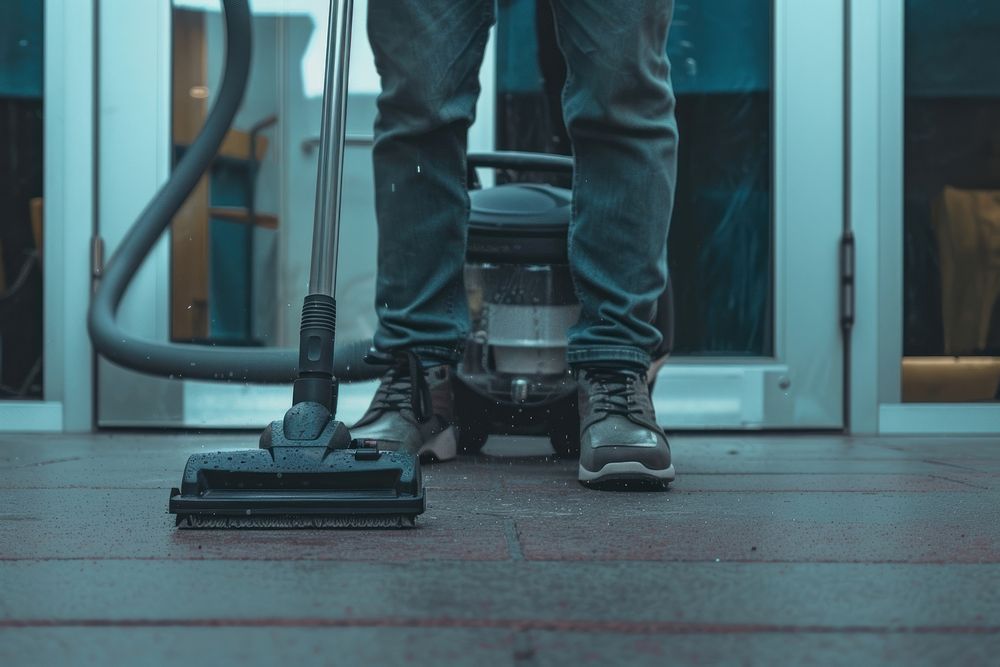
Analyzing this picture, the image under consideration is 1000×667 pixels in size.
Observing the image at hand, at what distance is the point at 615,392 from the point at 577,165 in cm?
29

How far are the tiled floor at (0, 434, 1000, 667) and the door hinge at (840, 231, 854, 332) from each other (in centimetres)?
104

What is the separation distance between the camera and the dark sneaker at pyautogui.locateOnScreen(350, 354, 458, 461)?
147 cm

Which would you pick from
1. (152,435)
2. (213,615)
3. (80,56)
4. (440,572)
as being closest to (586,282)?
(440,572)

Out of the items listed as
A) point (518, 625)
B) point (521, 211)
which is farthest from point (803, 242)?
point (518, 625)

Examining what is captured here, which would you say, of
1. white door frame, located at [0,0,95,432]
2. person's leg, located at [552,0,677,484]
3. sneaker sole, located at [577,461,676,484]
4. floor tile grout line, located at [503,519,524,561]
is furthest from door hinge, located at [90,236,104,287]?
floor tile grout line, located at [503,519,524,561]

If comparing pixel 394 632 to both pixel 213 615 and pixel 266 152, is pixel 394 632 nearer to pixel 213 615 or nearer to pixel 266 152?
pixel 213 615

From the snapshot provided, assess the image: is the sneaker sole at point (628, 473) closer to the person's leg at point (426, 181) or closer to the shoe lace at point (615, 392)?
the shoe lace at point (615, 392)

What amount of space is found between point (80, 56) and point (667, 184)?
1351 millimetres

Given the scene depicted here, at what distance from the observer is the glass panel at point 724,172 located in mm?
2400

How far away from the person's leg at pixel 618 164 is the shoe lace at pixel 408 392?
0.62ft

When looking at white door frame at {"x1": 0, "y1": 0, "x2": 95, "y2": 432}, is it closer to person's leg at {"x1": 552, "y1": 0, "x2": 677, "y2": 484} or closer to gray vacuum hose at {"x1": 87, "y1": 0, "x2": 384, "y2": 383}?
gray vacuum hose at {"x1": 87, "y1": 0, "x2": 384, "y2": 383}

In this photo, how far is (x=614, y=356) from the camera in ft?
4.68

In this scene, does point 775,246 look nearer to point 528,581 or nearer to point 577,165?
point 577,165

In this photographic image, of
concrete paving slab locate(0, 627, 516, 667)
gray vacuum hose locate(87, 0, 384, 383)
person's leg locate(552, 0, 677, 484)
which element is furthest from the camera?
gray vacuum hose locate(87, 0, 384, 383)
